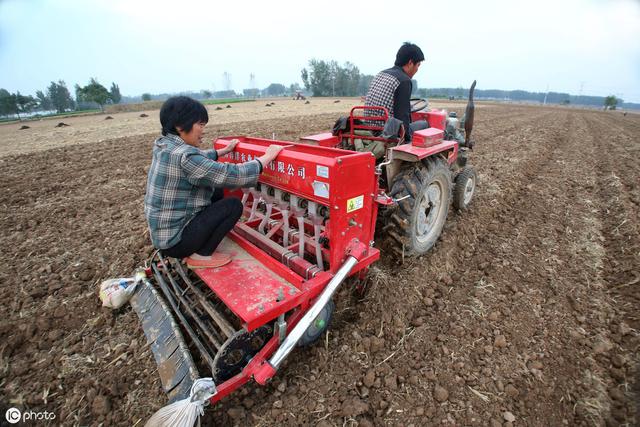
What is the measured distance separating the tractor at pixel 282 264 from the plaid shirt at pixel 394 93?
15cm

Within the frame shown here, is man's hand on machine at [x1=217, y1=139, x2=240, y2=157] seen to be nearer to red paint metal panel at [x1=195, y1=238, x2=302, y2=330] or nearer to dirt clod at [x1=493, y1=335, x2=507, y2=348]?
red paint metal panel at [x1=195, y1=238, x2=302, y2=330]

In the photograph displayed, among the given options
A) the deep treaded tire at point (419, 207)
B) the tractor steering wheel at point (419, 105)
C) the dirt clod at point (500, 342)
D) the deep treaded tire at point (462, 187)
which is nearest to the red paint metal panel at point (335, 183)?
the deep treaded tire at point (419, 207)

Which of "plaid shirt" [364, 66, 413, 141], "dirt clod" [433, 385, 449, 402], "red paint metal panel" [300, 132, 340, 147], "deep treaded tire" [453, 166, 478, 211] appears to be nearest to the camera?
"dirt clod" [433, 385, 449, 402]

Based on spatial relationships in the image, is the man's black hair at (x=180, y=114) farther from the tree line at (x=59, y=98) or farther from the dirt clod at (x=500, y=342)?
the tree line at (x=59, y=98)

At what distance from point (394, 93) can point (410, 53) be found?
60 cm

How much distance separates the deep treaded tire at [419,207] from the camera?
2986mm

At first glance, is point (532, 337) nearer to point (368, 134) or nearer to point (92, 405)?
point (368, 134)

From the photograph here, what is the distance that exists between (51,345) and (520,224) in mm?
5322

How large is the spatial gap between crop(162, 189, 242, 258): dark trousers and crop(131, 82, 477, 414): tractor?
0.21 meters

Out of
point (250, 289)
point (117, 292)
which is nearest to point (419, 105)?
point (250, 289)

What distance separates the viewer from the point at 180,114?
7.00 feet

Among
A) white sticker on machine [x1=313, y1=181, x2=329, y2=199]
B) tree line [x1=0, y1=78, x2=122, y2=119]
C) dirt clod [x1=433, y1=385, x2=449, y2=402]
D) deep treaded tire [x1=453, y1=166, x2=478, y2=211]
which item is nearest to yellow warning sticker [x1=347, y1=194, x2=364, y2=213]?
white sticker on machine [x1=313, y1=181, x2=329, y2=199]

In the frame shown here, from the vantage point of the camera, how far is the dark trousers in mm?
2305

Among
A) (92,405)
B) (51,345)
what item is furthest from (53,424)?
(51,345)
